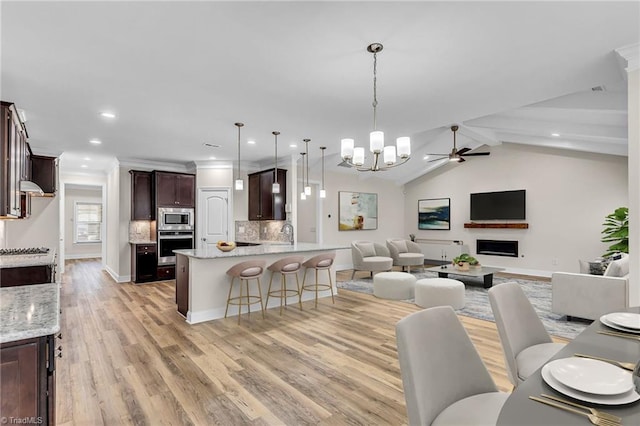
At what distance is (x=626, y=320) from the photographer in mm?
1615

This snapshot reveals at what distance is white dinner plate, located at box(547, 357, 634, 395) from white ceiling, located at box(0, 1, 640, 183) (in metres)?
2.10

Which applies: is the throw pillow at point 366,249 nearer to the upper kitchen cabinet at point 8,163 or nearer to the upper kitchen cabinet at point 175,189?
the upper kitchen cabinet at point 175,189

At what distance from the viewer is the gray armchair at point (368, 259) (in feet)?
23.2

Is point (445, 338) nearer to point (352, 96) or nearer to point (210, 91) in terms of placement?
point (352, 96)

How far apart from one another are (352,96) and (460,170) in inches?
258

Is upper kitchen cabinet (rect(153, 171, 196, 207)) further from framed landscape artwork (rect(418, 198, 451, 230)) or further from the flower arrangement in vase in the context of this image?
framed landscape artwork (rect(418, 198, 451, 230))

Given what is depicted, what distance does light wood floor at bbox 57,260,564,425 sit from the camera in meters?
2.23

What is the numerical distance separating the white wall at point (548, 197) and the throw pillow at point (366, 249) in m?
3.04

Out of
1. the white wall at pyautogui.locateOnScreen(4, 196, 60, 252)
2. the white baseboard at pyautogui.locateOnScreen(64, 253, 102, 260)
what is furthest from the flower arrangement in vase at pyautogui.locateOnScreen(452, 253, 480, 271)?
the white baseboard at pyautogui.locateOnScreen(64, 253, 102, 260)

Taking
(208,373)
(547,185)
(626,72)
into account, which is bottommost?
(208,373)

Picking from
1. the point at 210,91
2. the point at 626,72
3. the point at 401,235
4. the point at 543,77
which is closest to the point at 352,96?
the point at 210,91

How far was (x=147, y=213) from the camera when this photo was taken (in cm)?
712

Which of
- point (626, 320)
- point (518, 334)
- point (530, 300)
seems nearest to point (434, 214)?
point (530, 300)

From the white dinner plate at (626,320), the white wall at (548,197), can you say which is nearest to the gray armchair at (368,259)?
the white wall at (548,197)
